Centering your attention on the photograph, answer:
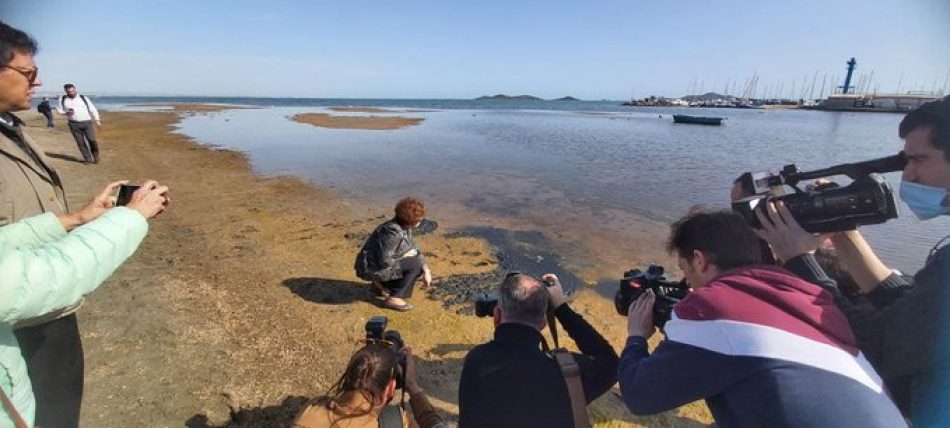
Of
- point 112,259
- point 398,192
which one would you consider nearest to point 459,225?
point 398,192

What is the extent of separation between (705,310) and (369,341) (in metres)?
1.69

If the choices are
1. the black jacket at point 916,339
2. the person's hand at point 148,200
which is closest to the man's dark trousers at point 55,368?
the person's hand at point 148,200

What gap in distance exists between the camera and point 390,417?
195 centimetres

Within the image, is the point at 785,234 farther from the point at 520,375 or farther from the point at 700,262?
the point at 520,375

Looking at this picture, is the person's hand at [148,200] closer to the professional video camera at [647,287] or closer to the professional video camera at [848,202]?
the professional video camera at [647,287]

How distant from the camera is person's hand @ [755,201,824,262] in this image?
80.0 inches

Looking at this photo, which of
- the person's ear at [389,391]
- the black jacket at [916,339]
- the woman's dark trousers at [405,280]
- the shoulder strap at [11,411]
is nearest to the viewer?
the shoulder strap at [11,411]

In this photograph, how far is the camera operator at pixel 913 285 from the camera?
1.62m

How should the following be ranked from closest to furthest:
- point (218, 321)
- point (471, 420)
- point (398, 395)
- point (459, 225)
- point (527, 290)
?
point (471, 420) < point (527, 290) < point (398, 395) < point (218, 321) < point (459, 225)

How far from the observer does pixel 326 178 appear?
1269cm

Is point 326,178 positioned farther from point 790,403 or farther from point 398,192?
point 790,403

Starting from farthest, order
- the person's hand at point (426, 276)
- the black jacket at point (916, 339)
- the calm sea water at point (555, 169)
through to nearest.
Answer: the calm sea water at point (555, 169) < the person's hand at point (426, 276) < the black jacket at point (916, 339)

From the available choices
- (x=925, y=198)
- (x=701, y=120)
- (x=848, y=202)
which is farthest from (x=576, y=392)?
(x=701, y=120)

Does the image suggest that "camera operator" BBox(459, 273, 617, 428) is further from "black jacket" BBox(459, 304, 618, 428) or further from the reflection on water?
the reflection on water
